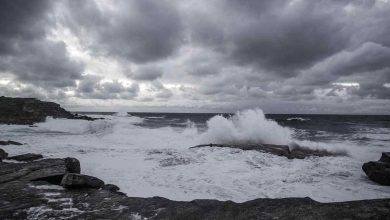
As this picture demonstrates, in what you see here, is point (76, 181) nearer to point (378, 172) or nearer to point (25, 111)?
point (378, 172)

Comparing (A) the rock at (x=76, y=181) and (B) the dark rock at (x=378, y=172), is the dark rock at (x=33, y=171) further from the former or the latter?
(B) the dark rock at (x=378, y=172)

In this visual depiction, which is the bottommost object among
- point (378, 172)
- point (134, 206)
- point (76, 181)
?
point (378, 172)

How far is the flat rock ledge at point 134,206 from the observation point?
4098 mm

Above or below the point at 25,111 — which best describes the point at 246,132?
below

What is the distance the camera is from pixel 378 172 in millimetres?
8703

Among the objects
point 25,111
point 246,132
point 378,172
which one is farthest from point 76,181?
point 25,111

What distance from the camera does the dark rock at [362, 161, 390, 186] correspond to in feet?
27.7

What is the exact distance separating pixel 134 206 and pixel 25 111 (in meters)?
40.6

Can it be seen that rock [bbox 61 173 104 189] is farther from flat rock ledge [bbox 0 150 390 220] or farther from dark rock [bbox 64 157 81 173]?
dark rock [bbox 64 157 81 173]

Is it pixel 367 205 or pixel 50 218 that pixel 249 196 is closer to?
pixel 367 205

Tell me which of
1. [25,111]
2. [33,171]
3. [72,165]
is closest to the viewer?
[33,171]

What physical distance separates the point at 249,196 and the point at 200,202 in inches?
99.2

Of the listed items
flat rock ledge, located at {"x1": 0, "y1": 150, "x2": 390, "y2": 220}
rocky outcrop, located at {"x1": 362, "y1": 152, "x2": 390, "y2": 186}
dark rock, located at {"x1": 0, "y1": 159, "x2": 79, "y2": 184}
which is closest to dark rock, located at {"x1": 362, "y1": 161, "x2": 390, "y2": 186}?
rocky outcrop, located at {"x1": 362, "y1": 152, "x2": 390, "y2": 186}

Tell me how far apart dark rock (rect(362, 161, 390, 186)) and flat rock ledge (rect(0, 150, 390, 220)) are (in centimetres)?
530
